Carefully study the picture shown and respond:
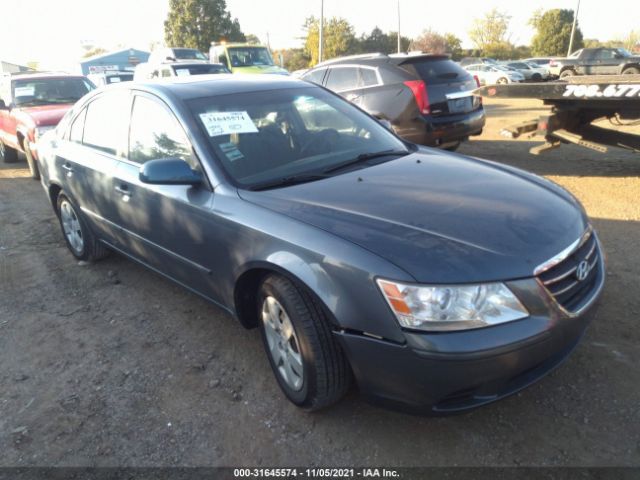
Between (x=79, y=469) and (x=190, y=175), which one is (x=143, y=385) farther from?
(x=190, y=175)

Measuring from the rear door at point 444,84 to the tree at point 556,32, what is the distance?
5787cm

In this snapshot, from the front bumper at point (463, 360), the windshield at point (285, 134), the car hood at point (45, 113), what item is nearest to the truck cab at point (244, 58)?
the car hood at point (45, 113)

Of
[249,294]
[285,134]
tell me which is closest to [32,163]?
[285,134]

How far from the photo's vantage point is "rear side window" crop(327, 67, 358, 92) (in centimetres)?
804

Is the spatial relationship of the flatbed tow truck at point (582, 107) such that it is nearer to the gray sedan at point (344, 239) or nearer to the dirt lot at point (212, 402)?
the dirt lot at point (212, 402)

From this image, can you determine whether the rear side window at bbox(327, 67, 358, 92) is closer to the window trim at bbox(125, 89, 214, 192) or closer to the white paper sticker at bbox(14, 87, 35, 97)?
the window trim at bbox(125, 89, 214, 192)

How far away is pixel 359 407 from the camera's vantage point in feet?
8.80

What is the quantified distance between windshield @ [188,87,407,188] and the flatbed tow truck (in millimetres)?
3743

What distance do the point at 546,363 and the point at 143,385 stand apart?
223 centimetres

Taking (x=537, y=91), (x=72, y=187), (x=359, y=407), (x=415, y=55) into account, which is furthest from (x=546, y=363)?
(x=415, y=55)

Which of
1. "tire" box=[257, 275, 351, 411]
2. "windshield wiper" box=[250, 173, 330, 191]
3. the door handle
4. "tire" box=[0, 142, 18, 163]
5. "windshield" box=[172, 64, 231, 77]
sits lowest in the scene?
"tire" box=[0, 142, 18, 163]

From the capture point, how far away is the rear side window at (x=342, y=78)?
8.04m

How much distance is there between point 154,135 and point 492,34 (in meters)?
69.4

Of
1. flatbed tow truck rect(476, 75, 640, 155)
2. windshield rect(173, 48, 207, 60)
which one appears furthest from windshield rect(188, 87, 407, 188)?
windshield rect(173, 48, 207, 60)
